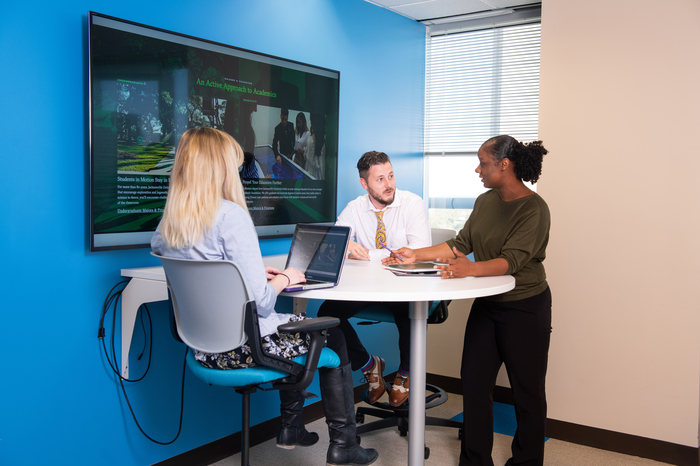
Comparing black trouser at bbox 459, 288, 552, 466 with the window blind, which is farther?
the window blind

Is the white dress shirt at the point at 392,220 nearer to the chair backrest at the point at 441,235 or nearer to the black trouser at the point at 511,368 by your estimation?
the chair backrest at the point at 441,235

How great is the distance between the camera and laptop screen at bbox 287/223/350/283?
210cm

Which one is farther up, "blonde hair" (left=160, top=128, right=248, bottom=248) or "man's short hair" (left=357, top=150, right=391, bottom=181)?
"man's short hair" (left=357, top=150, right=391, bottom=181)

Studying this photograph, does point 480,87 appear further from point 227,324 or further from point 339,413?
point 227,324

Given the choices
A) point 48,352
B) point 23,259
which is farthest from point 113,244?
point 48,352

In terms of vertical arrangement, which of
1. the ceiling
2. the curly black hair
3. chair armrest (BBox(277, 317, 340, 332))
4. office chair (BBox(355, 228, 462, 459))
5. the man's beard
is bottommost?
office chair (BBox(355, 228, 462, 459))

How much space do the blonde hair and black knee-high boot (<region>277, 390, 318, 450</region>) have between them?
800 millimetres

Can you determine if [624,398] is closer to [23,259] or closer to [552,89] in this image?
[552,89]

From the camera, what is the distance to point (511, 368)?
249 cm

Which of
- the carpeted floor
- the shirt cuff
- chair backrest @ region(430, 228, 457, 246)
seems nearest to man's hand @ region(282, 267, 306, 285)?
the shirt cuff

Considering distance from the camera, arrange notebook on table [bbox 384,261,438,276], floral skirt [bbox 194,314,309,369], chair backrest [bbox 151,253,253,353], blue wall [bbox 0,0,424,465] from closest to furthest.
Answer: chair backrest [bbox 151,253,253,353] → floral skirt [bbox 194,314,309,369] → blue wall [bbox 0,0,424,465] → notebook on table [bbox 384,261,438,276]

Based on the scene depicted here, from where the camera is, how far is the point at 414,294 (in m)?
1.90

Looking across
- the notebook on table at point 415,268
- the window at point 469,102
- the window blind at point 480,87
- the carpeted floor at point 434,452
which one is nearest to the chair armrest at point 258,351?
the notebook on table at point 415,268

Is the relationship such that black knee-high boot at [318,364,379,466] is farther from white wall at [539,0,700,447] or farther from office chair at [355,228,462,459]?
white wall at [539,0,700,447]
